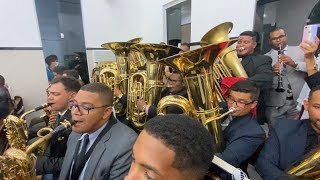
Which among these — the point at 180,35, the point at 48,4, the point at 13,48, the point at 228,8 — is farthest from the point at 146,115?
the point at 48,4

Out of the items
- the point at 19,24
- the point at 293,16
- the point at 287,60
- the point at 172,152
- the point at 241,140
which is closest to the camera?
the point at 172,152

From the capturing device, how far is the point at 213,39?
233 centimetres

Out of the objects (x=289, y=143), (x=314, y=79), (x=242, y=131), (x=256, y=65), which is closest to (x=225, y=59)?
(x=256, y=65)

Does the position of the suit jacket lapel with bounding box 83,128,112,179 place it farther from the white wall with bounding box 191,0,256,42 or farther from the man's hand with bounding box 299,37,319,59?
the white wall with bounding box 191,0,256,42

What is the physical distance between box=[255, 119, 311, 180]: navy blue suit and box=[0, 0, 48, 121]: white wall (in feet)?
14.4

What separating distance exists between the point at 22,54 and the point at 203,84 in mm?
4045

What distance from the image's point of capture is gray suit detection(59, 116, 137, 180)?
139cm

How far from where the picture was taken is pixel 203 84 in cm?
159

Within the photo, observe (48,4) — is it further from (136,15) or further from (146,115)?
(146,115)

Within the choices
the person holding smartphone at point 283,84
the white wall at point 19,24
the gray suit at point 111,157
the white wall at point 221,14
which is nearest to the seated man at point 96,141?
the gray suit at point 111,157

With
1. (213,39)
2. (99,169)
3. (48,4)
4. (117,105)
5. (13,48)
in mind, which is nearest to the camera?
→ (99,169)

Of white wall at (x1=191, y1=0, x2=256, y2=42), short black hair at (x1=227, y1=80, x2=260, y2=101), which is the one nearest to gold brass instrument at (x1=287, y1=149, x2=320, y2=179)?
short black hair at (x1=227, y1=80, x2=260, y2=101)

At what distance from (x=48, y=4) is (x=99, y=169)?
5.14 m

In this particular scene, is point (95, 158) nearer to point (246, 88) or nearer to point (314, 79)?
point (246, 88)
